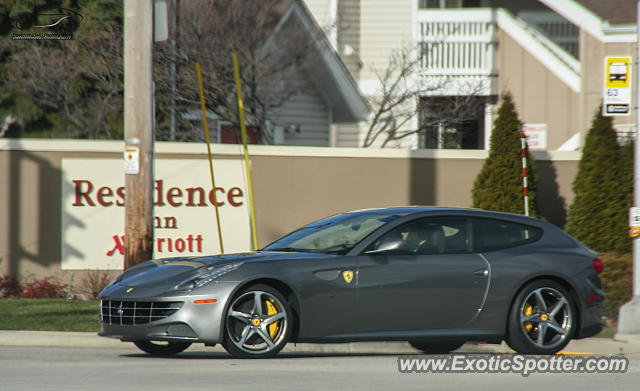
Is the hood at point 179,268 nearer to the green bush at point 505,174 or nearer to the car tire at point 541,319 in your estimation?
the car tire at point 541,319

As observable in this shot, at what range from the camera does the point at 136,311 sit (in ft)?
28.7

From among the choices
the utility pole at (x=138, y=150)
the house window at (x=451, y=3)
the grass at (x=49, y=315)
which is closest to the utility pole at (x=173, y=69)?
the grass at (x=49, y=315)

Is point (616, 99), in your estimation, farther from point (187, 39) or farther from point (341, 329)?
point (187, 39)

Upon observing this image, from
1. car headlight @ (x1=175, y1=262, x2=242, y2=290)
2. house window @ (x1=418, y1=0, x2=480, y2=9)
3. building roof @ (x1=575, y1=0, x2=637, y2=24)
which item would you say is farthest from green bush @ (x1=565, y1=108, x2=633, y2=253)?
house window @ (x1=418, y1=0, x2=480, y2=9)

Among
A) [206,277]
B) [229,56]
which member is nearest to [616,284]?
[206,277]

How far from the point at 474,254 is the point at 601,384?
2.06 m

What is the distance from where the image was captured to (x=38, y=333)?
1049 cm

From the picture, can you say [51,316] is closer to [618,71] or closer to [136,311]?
[136,311]

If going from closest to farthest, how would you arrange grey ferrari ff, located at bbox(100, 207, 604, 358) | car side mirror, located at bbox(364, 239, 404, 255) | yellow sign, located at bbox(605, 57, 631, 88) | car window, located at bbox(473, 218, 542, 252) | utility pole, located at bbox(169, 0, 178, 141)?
grey ferrari ff, located at bbox(100, 207, 604, 358) < car side mirror, located at bbox(364, 239, 404, 255) < car window, located at bbox(473, 218, 542, 252) < yellow sign, located at bbox(605, 57, 631, 88) < utility pole, located at bbox(169, 0, 178, 141)

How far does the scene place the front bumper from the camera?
8.56m

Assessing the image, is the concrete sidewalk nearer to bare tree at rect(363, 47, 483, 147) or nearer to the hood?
the hood

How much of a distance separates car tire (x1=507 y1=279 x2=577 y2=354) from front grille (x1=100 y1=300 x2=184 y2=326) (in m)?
3.14

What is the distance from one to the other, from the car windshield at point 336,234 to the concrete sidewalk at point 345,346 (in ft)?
3.89

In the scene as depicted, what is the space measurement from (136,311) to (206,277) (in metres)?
0.67
